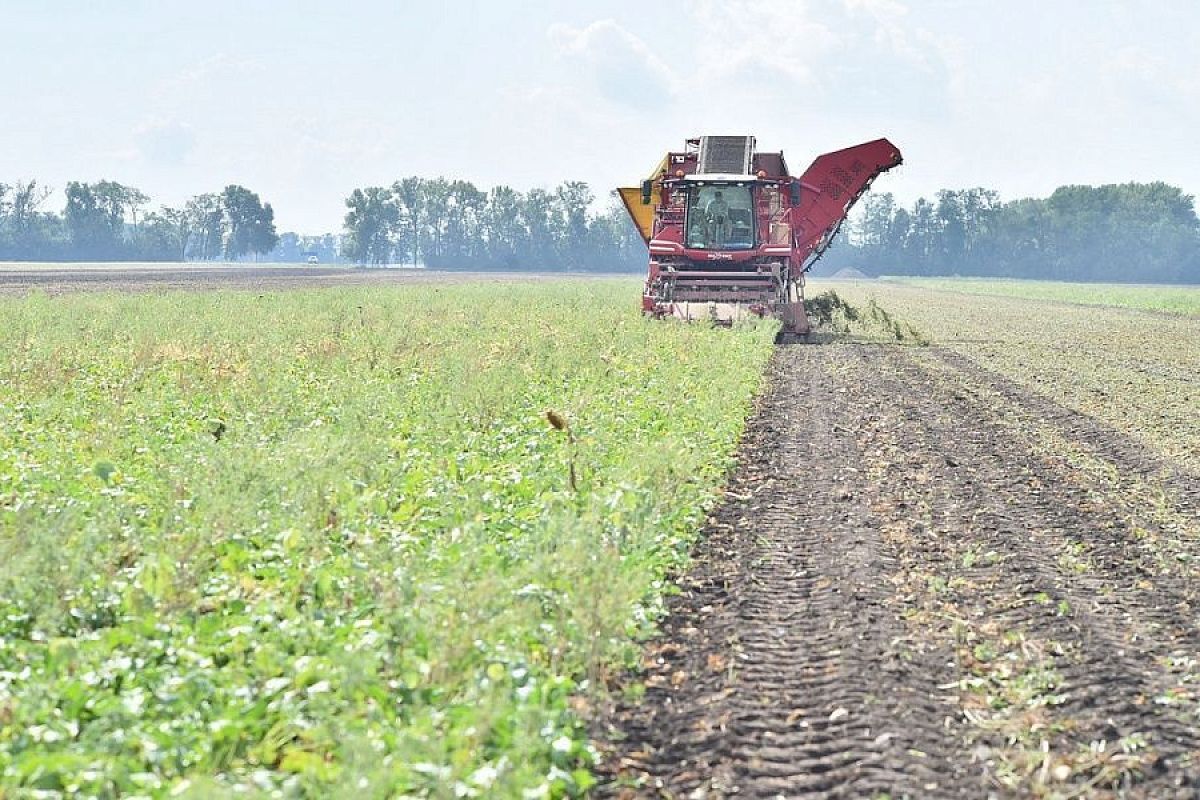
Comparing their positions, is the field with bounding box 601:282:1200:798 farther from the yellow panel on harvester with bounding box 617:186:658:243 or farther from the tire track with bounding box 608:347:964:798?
the yellow panel on harvester with bounding box 617:186:658:243

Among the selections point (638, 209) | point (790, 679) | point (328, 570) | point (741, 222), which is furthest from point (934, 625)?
point (638, 209)

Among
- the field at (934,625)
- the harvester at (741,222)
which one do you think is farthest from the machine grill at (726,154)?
the field at (934,625)

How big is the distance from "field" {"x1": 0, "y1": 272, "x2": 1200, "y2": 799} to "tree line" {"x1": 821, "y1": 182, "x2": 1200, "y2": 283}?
145233mm

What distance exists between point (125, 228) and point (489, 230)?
162 feet

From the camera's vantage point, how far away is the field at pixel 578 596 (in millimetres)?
4926

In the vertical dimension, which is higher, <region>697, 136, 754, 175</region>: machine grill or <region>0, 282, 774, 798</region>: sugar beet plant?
<region>697, 136, 754, 175</region>: machine grill

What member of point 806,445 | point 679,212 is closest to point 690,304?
point 679,212

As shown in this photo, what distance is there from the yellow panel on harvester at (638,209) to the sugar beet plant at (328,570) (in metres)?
13.9

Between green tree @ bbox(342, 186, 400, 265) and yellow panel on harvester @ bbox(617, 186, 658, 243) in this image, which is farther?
green tree @ bbox(342, 186, 400, 265)

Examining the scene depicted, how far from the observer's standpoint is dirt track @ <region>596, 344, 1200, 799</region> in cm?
511

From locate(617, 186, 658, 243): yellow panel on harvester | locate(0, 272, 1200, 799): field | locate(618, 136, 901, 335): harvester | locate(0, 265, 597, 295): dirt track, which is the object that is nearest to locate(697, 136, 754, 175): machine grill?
locate(618, 136, 901, 335): harvester

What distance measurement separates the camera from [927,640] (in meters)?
6.61

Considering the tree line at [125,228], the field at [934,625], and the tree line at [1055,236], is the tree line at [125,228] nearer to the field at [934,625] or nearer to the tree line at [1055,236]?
the tree line at [1055,236]

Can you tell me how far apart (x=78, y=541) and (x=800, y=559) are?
13.7 feet
